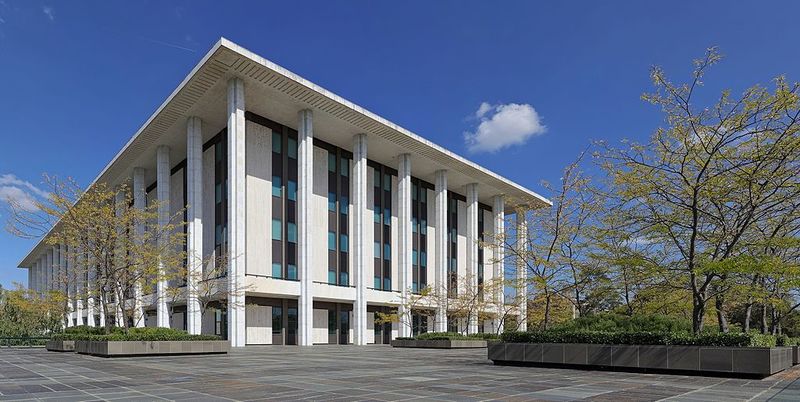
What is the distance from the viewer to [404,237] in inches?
1876

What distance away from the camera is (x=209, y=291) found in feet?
115

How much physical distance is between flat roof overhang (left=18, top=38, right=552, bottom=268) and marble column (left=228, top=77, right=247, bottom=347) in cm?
157

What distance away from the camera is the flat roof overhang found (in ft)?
114

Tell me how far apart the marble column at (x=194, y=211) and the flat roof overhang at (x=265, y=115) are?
1491 mm

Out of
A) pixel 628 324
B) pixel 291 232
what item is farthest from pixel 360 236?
pixel 628 324

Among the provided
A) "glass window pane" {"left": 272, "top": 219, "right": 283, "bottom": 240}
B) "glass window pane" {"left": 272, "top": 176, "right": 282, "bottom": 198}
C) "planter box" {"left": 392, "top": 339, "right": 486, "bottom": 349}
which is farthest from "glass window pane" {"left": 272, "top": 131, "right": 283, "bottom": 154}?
"planter box" {"left": 392, "top": 339, "right": 486, "bottom": 349}

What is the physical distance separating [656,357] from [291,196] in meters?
32.0

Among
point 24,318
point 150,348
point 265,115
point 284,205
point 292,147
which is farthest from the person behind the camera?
point 24,318

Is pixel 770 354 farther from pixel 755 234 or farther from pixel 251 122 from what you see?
pixel 251 122

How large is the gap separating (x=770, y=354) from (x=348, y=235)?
36681mm

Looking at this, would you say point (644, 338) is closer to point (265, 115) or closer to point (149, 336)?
point (149, 336)

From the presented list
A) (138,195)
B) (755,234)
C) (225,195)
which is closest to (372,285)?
(225,195)

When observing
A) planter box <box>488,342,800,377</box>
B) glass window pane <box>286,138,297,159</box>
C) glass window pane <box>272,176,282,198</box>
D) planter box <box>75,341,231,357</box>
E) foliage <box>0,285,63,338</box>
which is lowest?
foliage <box>0,285,63,338</box>

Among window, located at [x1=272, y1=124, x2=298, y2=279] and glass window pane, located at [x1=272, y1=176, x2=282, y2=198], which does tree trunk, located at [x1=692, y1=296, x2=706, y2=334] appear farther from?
glass window pane, located at [x1=272, y1=176, x2=282, y2=198]
